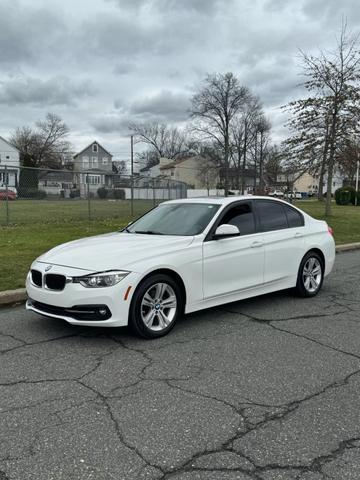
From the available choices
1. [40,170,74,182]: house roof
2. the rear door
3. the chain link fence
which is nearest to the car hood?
the rear door

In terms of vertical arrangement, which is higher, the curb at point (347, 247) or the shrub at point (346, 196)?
the shrub at point (346, 196)

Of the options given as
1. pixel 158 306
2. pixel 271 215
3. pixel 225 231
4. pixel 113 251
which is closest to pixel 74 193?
pixel 271 215

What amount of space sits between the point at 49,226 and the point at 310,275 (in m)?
9.57

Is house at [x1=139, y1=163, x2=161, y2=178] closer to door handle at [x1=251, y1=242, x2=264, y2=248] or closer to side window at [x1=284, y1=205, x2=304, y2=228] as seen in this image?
side window at [x1=284, y1=205, x2=304, y2=228]

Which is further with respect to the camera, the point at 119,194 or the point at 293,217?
the point at 119,194

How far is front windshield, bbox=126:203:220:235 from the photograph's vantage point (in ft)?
19.0

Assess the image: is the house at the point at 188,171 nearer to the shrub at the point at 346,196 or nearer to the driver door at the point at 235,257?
the shrub at the point at 346,196

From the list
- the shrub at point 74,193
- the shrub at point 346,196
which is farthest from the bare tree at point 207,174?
the shrub at point 74,193

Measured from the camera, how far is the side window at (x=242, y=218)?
6078 mm

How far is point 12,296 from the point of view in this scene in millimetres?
6531

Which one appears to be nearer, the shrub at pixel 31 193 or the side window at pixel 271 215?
the side window at pixel 271 215

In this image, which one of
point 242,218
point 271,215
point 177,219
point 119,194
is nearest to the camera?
point 177,219

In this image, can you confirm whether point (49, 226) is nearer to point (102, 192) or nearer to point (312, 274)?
point (102, 192)

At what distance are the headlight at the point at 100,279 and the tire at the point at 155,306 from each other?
27 cm
